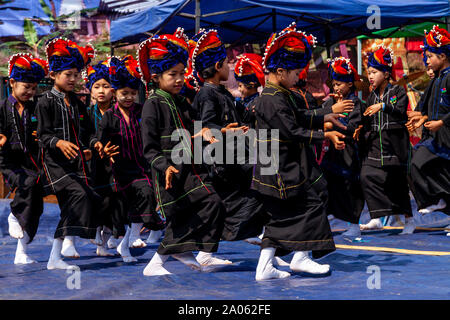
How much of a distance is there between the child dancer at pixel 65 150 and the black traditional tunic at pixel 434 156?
3737mm

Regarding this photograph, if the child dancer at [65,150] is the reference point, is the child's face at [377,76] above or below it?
above

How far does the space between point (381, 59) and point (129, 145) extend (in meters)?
3.05

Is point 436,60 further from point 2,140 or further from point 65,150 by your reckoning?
point 2,140

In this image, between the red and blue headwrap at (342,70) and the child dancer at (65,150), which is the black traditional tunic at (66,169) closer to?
the child dancer at (65,150)

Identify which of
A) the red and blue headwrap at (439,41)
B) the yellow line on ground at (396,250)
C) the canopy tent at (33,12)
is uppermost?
the canopy tent at (33,12)

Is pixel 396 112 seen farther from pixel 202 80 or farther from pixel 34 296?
pixel 34 296

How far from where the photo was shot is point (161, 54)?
187 inches

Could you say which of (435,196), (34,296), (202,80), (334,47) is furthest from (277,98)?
(334,47)

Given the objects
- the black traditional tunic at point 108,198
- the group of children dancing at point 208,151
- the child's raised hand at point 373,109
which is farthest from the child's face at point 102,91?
the child's raised hand at point 373,109

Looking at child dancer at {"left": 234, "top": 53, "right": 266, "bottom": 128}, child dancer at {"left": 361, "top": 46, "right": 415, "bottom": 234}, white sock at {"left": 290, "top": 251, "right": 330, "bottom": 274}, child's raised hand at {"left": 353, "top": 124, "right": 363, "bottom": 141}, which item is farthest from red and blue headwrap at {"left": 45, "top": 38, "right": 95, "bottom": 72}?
child dancer at {"left": 361, "top": 46, "right": 415, "bottom": 234}

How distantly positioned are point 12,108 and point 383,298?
12.5ft

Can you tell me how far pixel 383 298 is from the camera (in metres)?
3.70

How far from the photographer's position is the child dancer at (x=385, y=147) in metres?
7.14

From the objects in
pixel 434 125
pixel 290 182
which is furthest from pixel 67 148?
pixel 434 125
